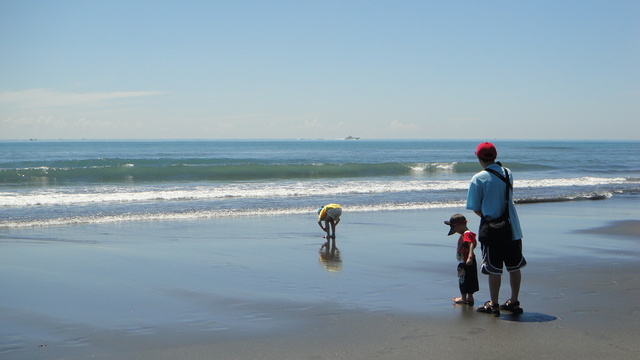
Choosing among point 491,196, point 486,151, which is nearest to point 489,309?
point 491,196

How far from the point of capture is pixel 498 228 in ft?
18.8

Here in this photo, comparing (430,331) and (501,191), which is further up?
(501,191)

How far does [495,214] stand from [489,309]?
35.5 inches

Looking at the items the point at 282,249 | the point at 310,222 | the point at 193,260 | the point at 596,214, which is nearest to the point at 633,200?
the point at 596,214

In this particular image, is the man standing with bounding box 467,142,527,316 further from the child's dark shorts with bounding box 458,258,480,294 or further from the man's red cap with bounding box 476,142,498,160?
the child's dark shorts with bounding box 458,258,480,294

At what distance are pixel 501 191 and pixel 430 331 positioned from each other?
139 centimetres

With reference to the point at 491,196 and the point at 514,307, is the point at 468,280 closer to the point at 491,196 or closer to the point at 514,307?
the point at 514,307

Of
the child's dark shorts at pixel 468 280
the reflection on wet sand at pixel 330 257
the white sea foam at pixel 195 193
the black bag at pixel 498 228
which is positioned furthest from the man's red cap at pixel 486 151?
the white sea foam at pixel 195 193

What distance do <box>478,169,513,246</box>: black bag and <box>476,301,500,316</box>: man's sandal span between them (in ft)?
1.90

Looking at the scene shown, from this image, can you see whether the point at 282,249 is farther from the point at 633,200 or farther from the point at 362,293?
the point at 633,200

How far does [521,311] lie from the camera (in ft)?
19.2

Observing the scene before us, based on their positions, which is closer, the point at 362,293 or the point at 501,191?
the point at 501,191

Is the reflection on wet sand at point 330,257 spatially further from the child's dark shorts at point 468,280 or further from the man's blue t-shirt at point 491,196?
the man's blue t-shirt at point 491,196

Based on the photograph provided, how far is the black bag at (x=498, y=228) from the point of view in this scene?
5727mm
